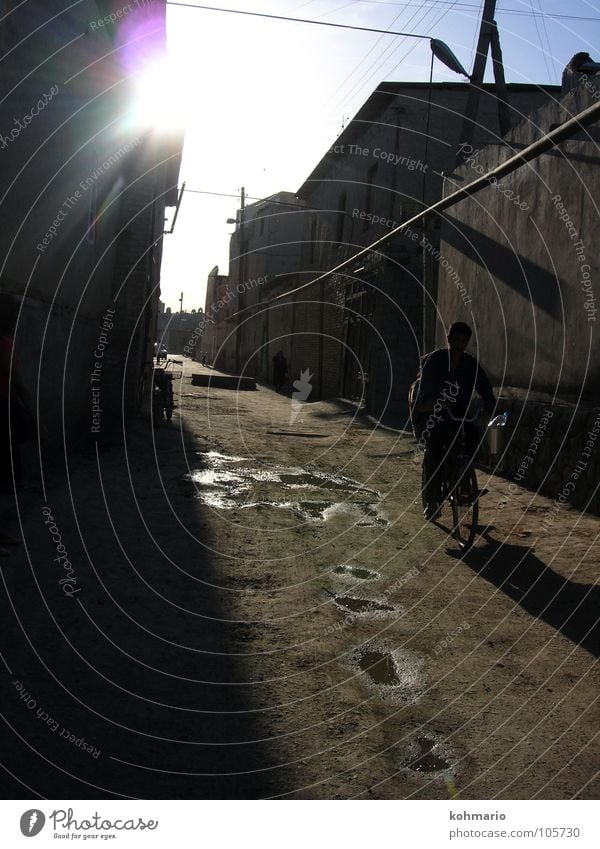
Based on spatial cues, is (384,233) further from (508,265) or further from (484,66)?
(508,265)

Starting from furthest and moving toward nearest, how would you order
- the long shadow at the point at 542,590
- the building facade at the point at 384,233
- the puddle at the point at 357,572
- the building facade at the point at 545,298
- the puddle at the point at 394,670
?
the building facade at the point at 384,233 < the building facade at the point at 545,298 < the puddle at the point at 357,572 < the long shadow at the point at 542,590 < the puddle at the point at 394,670

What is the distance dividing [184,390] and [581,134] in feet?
60.5

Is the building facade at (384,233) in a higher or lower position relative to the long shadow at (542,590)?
higher

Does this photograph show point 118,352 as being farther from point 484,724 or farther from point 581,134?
point 484,724

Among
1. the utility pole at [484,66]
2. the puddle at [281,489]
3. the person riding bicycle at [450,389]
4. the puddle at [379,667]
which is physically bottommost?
the puddle at [281,489]

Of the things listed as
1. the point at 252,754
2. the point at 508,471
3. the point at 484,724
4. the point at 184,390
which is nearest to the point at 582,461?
the point at 508,471

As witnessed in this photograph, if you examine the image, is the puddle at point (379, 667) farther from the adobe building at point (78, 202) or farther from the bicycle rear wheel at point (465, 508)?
the adobe building at point (78, 202)

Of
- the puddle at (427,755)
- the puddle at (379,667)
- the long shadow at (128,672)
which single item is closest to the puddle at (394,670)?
the puddle at (379,667)

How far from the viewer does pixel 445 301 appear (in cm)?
1253

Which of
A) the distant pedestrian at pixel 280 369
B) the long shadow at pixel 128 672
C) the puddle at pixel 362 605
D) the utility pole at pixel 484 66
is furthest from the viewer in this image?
the distant pedestrian at pixel 280 369

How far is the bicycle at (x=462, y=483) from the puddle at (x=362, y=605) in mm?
1718

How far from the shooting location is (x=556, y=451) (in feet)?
25.9

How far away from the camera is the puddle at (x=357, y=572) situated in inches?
206

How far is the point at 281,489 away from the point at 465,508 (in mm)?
2559
